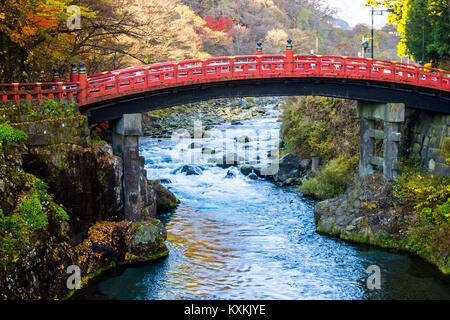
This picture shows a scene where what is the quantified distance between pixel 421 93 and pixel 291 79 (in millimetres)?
8280

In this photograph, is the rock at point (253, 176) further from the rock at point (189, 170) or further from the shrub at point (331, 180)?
the shrub at point (331, 180)

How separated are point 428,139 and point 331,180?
7.12m

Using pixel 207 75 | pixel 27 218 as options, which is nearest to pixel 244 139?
pixel 207 75

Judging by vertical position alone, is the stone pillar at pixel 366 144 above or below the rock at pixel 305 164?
above

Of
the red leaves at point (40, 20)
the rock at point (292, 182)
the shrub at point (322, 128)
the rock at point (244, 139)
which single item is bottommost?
the rock at point (292, 182)

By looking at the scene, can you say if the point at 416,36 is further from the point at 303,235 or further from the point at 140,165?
the point at 140,165

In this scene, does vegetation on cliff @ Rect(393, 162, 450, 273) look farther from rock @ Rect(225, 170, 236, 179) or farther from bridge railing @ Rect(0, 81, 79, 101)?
bridge railing @ Rect(0, 81, 79, 101)

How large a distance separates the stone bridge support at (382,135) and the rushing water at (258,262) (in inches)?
199

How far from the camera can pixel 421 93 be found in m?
33.3

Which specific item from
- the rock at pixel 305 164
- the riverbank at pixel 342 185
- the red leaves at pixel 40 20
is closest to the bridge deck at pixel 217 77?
the red leaves at pixel 40 20

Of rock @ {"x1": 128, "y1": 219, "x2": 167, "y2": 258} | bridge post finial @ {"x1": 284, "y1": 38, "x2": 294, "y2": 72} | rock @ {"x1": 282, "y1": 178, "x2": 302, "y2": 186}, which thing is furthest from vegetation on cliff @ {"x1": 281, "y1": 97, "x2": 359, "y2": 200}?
rock @ {"x1": 128, "y1": 219, "x2": 167, "y2": 258}

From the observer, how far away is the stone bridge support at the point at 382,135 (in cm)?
3247

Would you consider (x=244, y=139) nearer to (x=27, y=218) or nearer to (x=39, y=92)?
(x=39, y=92)

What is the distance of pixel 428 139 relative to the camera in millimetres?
34281
